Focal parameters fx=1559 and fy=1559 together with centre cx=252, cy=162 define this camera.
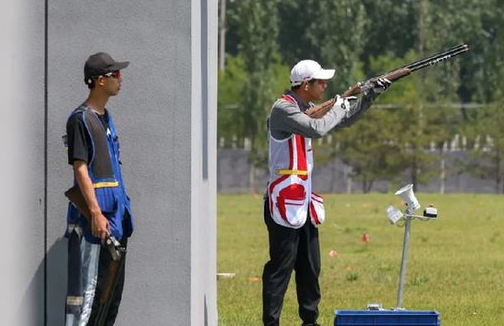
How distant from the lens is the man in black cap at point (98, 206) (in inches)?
351

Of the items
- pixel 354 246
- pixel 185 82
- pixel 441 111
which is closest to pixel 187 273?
pixel 185 82

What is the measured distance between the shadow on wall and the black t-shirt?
89cm

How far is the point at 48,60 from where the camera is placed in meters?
9.57

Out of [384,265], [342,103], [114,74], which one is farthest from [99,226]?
[384,265]

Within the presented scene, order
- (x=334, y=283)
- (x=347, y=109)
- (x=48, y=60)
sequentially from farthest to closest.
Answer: (x=334, y=283) < (x=347, y=109) < (x=48, y=60)

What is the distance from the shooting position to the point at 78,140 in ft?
29.2

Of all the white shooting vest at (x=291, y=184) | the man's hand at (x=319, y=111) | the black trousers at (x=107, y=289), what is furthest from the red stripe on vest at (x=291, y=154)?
the black trousers at (x=107, y=289)

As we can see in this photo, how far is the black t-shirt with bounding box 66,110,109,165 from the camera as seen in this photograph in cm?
887

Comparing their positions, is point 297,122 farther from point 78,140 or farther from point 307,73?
point 78,140

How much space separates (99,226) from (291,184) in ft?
7.48

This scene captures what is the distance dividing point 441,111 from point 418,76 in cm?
288

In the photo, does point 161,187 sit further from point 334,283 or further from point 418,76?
point 418,76

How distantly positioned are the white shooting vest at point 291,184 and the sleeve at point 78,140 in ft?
6.97

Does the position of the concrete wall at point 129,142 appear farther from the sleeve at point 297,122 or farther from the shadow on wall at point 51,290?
the sleeve at point 297,122
